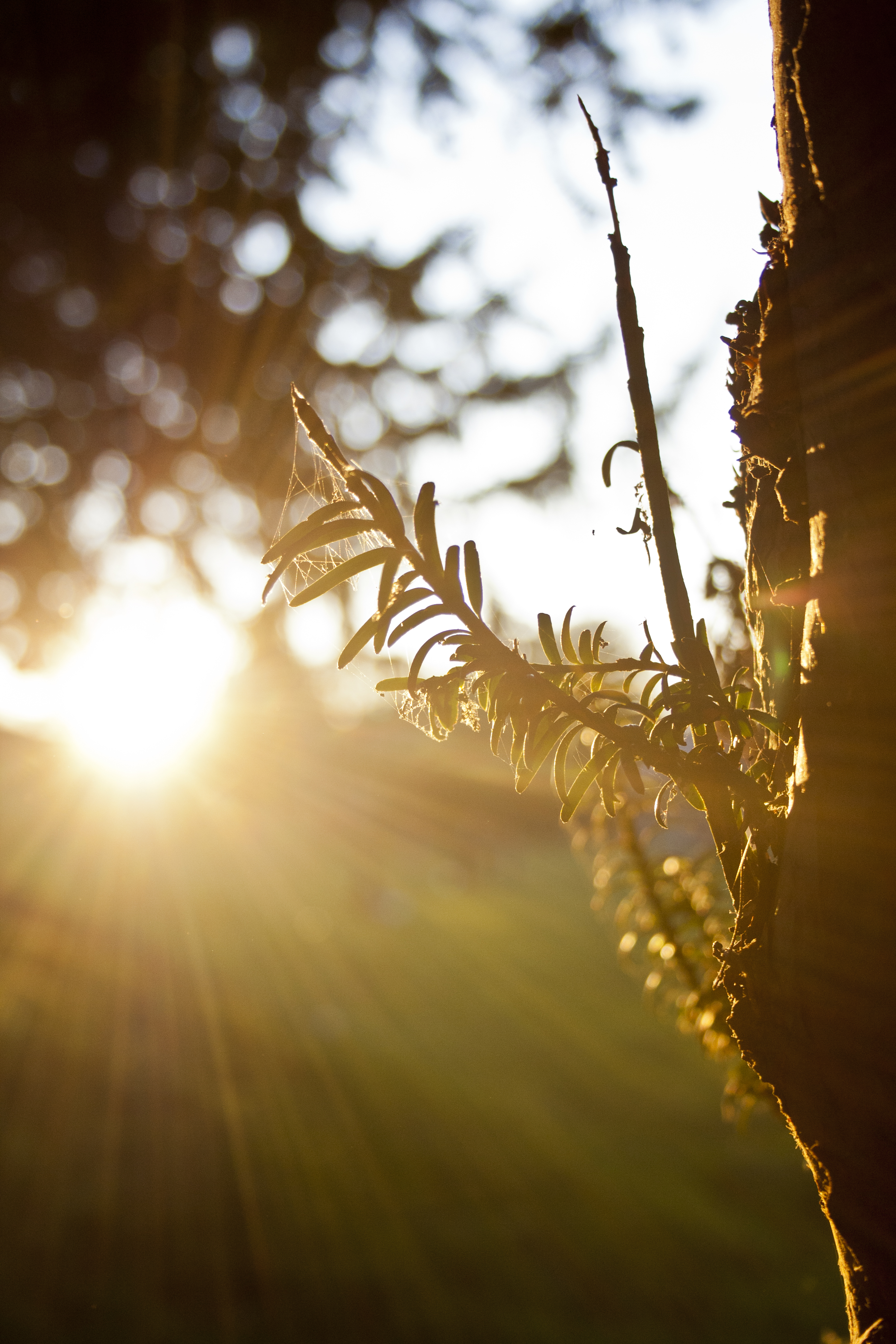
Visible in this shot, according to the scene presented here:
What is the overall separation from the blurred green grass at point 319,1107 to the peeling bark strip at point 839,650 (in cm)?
131

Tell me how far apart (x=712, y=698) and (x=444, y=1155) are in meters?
6.26

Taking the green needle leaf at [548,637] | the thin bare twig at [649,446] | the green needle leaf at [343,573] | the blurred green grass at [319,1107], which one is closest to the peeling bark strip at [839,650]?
the thin bare twig at [649,446]

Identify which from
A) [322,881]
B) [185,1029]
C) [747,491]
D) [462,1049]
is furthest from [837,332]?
[322,881]

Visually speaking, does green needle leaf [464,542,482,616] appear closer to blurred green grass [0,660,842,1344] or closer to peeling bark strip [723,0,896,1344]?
peeling bark strip [723,0,896,1344]

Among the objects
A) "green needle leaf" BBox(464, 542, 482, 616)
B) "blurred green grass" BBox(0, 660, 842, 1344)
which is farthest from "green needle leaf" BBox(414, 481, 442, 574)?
"blurred green grass" BBox(0, 660, 842, 1344)

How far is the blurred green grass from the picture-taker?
13.9 ft

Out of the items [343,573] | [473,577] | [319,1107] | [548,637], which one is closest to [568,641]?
[548,637]

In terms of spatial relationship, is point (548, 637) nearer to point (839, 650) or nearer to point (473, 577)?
point (473, 577)

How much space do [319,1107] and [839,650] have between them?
7145 mm

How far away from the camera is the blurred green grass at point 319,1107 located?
4.23 meters

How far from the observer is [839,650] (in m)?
0.64

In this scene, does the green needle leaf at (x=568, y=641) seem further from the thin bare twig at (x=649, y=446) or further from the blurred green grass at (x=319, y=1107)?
the blurred green grass at (x=319, y=1107)

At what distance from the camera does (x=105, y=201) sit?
5.19m

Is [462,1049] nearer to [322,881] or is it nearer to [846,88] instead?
[322,881]
